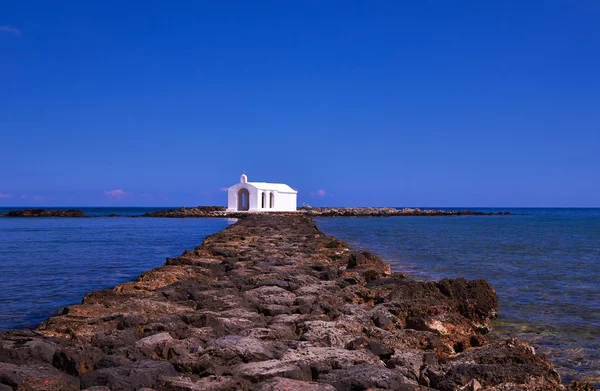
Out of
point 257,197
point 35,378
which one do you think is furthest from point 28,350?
point 257,197

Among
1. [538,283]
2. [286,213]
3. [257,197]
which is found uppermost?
[257,197]

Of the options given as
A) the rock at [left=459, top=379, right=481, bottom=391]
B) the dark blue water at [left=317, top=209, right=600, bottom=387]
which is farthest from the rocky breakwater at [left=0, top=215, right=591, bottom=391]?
the dark blue water at [left=317, top=209, right=600, bottom=387]

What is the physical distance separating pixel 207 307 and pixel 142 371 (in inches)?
108

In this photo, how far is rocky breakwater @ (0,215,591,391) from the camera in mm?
4180

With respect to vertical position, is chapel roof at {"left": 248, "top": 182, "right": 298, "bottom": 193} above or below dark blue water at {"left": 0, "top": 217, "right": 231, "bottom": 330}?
above

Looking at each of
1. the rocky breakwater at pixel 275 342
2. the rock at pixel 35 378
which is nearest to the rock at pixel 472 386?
the rocky breakwater at pixel 275 342

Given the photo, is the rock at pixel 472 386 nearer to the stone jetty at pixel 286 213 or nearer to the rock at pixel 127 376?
the rock at pixel 127 376

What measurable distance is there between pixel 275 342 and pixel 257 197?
45.0 m

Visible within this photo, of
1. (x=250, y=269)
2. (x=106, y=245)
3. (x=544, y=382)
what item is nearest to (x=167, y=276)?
(x=250, y=269)

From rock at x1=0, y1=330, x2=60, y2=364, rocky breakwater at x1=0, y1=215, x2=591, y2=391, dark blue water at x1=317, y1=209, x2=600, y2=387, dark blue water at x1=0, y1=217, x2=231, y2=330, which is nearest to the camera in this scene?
rocky breakwater at x1=0, y1=215, x2=591, y2=391

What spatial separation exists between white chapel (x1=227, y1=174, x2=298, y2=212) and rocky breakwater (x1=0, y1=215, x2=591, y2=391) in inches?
1627

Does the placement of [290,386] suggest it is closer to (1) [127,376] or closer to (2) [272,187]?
(1) [127,376]

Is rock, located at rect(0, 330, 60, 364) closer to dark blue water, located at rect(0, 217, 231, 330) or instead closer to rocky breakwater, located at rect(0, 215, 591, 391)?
rocky breakwater, located at rect(0, 215, 591, 391)

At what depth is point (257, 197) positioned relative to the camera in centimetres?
5006
